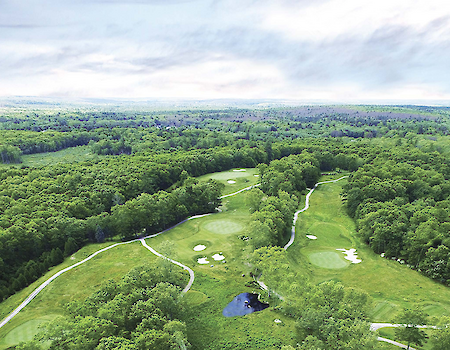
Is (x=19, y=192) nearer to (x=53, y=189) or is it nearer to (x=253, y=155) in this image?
(x=53, y=189)

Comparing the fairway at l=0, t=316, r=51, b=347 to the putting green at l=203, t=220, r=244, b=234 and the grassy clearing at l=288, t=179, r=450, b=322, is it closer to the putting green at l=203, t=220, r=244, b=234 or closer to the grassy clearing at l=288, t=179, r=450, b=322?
the putting green at l=203, t=220, r=244, b=234

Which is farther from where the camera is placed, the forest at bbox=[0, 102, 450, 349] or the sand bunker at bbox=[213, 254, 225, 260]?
the sand bunker at bbox=[213, 254, 225, 260]

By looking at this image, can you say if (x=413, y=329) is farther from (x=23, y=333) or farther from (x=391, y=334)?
(x=23, y=333)

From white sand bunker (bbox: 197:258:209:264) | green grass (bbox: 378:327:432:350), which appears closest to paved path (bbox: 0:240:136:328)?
white sand bunker (bbox: 197:258:209:264)

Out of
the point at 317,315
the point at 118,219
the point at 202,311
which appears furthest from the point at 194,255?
the point at 317,315

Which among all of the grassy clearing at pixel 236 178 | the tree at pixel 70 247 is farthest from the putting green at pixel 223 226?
the tree at pixel 70 247

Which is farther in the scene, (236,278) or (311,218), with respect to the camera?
(311,218)

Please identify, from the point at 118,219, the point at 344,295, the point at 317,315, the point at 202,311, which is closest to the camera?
the point at 317,315
